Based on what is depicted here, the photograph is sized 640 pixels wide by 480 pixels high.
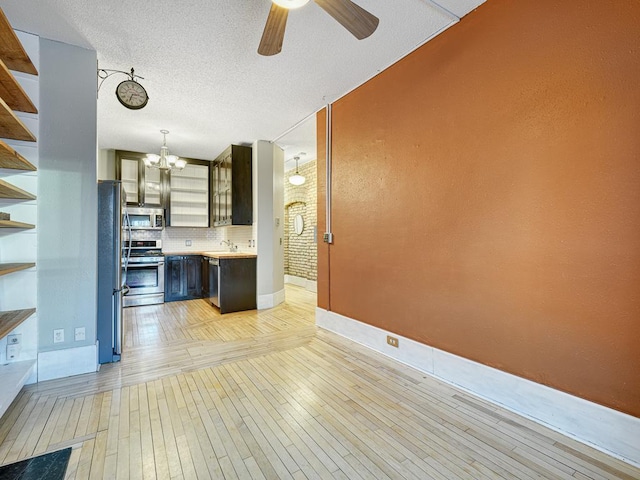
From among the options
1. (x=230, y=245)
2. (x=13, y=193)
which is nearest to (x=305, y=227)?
(x=230, y=245)

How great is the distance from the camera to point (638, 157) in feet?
5.08

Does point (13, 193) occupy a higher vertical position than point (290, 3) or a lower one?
lower

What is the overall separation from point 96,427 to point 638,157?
357cm

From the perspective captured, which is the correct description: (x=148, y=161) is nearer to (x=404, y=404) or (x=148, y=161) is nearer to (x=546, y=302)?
(x=404, y=404)

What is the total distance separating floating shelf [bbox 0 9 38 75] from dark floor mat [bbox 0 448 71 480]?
2636 mm

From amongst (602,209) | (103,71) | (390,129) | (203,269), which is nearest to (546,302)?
(602,209)

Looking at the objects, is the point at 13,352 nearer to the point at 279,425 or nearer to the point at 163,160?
the point at 279,425

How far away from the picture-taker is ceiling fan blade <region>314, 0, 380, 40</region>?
179cm

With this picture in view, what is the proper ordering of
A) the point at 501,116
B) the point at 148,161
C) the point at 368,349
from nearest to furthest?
the point at 501,116 < the point at 368,349 < the point at 148,161

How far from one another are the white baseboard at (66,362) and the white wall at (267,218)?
2581 millimetres

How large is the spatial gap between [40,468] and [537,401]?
2941 millimetres

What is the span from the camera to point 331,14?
1870 millimetres

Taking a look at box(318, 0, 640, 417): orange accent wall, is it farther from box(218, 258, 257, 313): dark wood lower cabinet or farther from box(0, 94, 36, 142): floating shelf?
box(0, 94, 36, 142): floating shelf

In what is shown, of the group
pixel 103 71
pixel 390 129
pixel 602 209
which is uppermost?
pixel 103 71
